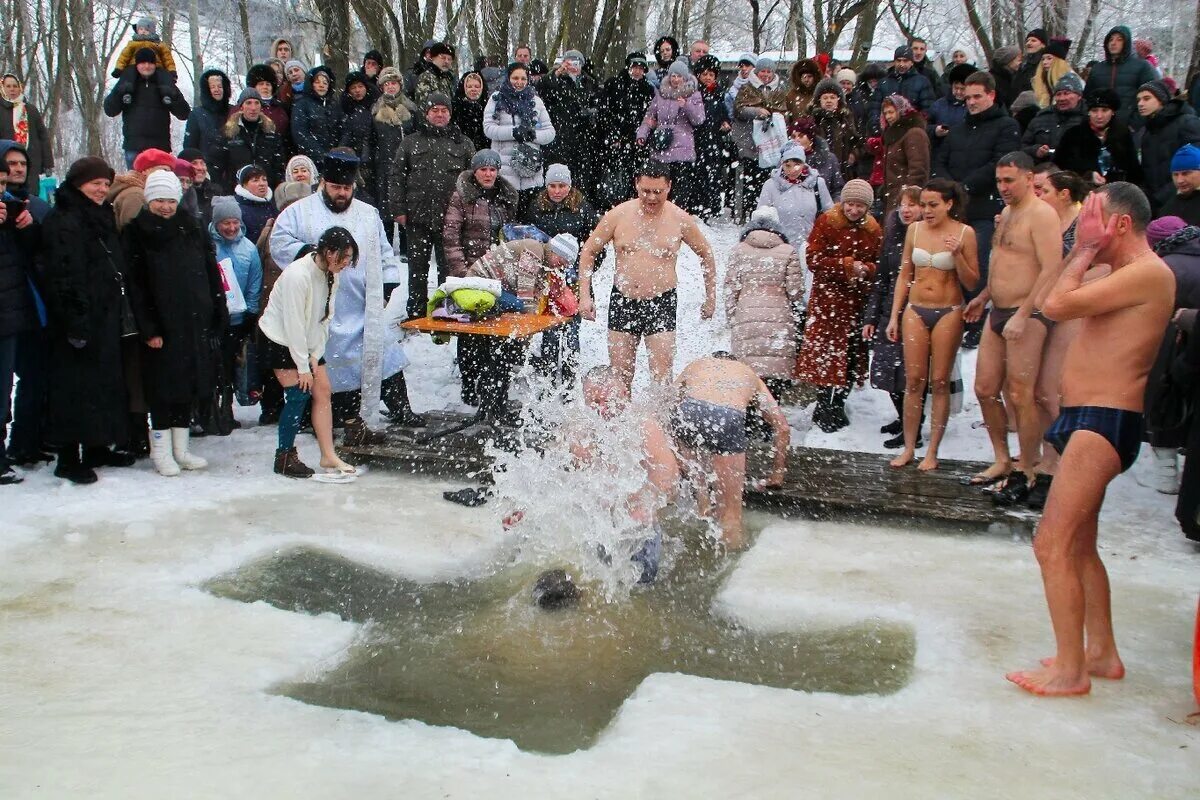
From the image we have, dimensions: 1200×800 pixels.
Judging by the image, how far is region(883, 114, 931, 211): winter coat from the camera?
31.1 ft

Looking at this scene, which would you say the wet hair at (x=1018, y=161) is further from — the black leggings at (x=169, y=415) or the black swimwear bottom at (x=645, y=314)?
the black leggings at (x=169, y=415)

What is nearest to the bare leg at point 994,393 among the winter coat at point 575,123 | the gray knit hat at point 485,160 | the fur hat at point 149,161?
the gray knit hat at point 485,160

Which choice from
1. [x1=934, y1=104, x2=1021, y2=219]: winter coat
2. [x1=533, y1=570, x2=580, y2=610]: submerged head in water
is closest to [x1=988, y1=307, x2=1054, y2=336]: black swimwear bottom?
[x1=934, y1=104, x2=1021, y2=219]: winter coat

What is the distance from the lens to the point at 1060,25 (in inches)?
821

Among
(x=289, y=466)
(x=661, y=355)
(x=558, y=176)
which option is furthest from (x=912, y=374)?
(x=289, y=466)

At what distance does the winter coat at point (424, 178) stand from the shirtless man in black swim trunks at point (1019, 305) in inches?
193

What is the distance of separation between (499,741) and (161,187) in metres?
4.57

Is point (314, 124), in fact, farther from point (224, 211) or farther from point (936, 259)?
point (936, 259)

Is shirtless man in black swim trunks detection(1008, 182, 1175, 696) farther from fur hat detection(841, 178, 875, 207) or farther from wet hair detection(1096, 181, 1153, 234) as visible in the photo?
fur hat detection(841, 178, 875, 207)

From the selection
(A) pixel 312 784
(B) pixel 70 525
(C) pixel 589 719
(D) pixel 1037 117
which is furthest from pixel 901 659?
(D) pixel 1037 117

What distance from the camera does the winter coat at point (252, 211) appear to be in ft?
27.0

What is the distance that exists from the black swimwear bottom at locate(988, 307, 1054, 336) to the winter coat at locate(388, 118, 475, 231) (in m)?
4.91

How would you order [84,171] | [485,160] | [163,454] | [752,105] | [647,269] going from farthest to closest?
[752,105]
[485,160]
[647,269]
[163,454]
[84,171]

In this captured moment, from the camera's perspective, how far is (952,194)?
21.8ft
